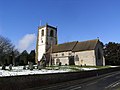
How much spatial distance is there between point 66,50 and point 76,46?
4.32m

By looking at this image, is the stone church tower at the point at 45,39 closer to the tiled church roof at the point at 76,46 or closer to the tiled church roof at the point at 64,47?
the tiled church roof at the point at 76,46

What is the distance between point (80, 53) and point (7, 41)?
97.8 feet

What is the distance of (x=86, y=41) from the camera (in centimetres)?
6862

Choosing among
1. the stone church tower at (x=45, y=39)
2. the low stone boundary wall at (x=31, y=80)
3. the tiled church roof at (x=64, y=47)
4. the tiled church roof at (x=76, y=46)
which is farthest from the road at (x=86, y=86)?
the stone church tower at (x=45, y=39)

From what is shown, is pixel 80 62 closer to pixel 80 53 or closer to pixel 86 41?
pixel 80 53

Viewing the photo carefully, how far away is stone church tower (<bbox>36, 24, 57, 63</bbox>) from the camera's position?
7788cm

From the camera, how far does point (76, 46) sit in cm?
6956

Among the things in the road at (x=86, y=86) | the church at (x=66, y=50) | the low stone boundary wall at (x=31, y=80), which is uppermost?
the church at (x=66, y=50)

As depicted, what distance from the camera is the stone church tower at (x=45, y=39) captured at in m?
77.9

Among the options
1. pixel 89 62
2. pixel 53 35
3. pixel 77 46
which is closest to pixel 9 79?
pixel 89 62

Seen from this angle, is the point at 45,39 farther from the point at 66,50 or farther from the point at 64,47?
the point at 66,50

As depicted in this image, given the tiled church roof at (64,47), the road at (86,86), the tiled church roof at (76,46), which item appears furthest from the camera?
the tiled church roof at (64,47)

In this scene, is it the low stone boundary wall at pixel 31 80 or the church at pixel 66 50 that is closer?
the low stone boundary wall at pixel 31 80

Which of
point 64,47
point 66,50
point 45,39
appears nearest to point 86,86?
point 66,50
